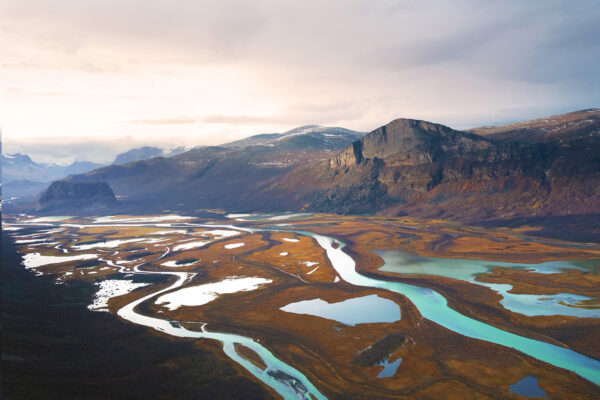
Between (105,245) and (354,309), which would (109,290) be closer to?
(354,309)

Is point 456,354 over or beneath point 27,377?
beneath

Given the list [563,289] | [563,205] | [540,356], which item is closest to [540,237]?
[563,205]

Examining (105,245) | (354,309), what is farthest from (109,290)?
(105,245)

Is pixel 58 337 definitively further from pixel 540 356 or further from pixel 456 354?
pixel 540 356

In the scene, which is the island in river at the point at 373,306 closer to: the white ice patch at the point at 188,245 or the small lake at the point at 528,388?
the small lake at the point at 528,388

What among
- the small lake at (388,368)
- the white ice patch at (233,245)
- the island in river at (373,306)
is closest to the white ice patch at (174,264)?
the island in river at (373,306)
